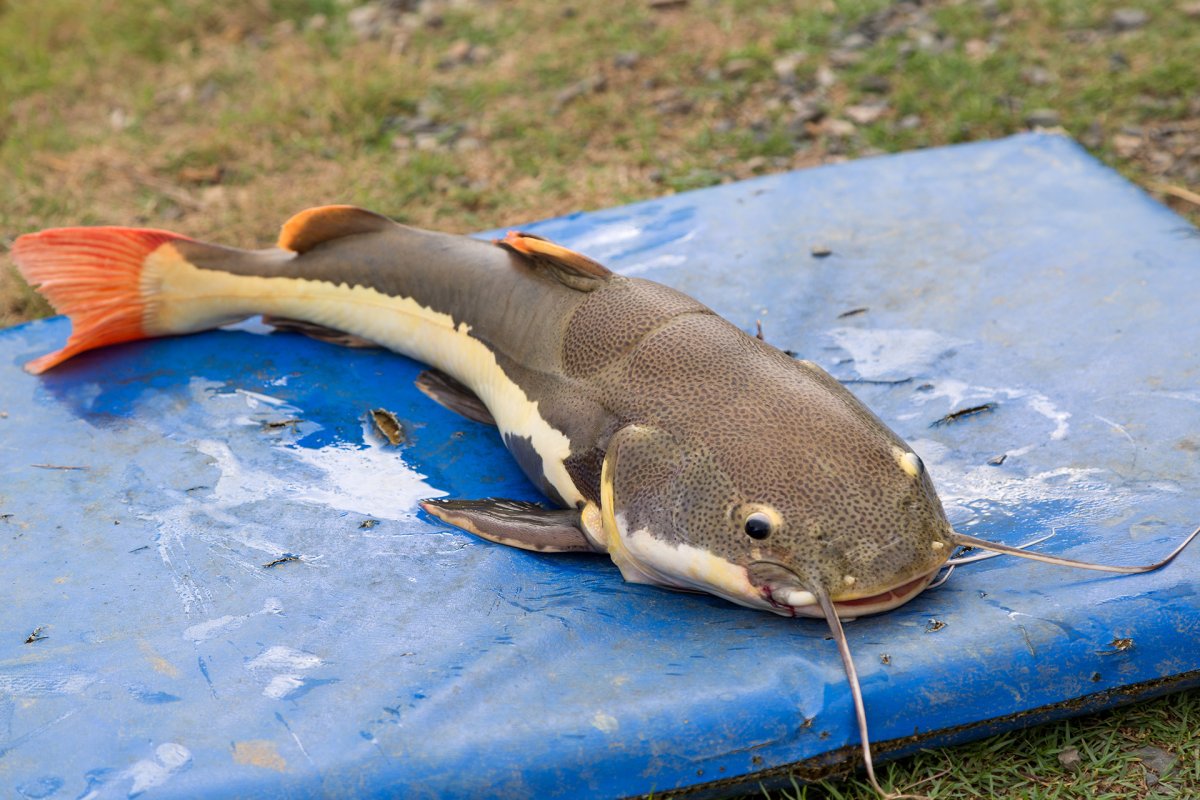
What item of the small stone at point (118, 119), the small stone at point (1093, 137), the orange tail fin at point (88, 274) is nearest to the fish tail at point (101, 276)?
the orange tail fin at point (88, 274)

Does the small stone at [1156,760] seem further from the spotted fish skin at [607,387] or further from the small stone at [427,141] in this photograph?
the small stone at [427,141]

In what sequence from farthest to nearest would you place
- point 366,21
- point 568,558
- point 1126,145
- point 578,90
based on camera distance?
point 366,21 → point 578,90 → point 1126,145 → point 568,558

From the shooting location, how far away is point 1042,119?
526 centimetres

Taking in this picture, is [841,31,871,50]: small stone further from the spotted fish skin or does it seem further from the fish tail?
the fish tail

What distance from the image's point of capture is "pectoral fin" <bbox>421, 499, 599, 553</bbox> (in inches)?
106

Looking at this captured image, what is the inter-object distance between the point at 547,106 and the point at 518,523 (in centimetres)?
355

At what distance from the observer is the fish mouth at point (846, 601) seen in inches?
91.7

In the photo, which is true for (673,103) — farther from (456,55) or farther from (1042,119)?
(1042,119)

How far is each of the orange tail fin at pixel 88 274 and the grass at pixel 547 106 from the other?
3.86 feet

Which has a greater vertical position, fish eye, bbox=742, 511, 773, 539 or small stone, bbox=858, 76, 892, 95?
fish eye, bbox=742, 511, 773, 539

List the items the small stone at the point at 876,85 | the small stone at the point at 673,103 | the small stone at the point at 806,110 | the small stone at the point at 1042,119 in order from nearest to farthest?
the small stone at the point at 1042,119
the small stone at the point at 806,110
the small stone at the point at 876,85
the small stone at the point at 673,103

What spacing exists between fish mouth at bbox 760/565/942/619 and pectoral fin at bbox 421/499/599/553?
1.56 feet

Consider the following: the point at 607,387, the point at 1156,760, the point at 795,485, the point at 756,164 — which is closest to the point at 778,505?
the point at 795,485

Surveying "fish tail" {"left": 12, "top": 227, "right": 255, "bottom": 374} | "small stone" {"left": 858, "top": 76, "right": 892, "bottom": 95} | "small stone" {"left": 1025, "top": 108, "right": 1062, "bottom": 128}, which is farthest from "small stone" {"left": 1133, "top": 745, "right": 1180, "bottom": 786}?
"small stone" {"left": 858, "top": 76, "right": 892, "bottom": 95}
